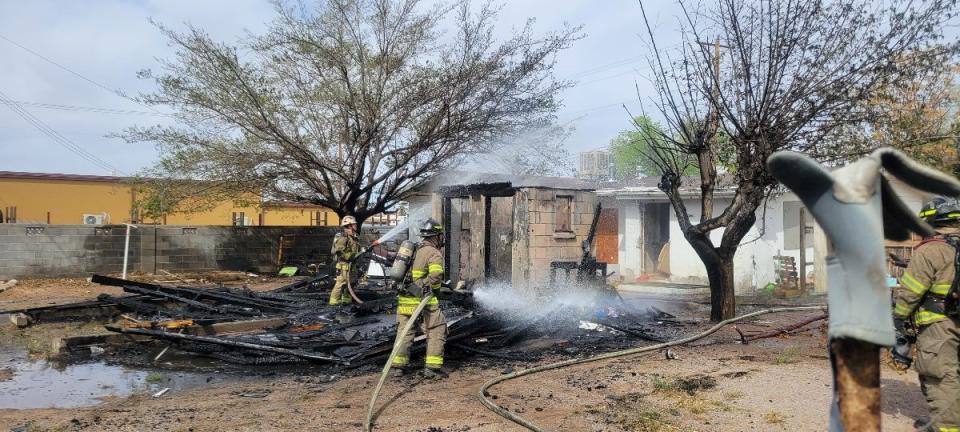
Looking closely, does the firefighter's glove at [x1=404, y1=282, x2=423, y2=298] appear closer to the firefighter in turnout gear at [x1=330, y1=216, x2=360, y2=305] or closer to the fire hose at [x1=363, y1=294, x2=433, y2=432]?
the fire hose at [x1=363, y1=294, x2=433, y2=432]

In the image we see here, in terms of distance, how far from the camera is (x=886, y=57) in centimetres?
866

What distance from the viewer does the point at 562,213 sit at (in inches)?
565

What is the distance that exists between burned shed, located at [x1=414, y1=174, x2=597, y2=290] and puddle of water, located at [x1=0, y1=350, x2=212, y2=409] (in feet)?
24.9

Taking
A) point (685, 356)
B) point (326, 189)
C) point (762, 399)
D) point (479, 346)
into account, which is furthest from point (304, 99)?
point (762, 399)

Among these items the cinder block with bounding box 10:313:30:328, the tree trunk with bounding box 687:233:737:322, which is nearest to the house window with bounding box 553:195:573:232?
the tree trunk with bounding box 687:233:737:322

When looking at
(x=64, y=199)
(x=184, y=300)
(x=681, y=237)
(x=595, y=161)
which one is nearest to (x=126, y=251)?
(x=184, y=300)

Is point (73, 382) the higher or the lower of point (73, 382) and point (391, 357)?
the lower

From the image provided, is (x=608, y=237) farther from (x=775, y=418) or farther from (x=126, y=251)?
(x=775, y=418)

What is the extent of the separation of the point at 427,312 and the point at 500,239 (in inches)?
291

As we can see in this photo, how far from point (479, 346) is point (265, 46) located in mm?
10657

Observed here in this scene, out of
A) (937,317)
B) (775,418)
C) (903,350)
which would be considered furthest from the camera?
(775,418)

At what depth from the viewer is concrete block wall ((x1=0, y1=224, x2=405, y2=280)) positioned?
15930 mm

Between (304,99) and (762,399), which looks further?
(304,99)

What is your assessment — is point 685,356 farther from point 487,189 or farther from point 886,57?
point 487,189
